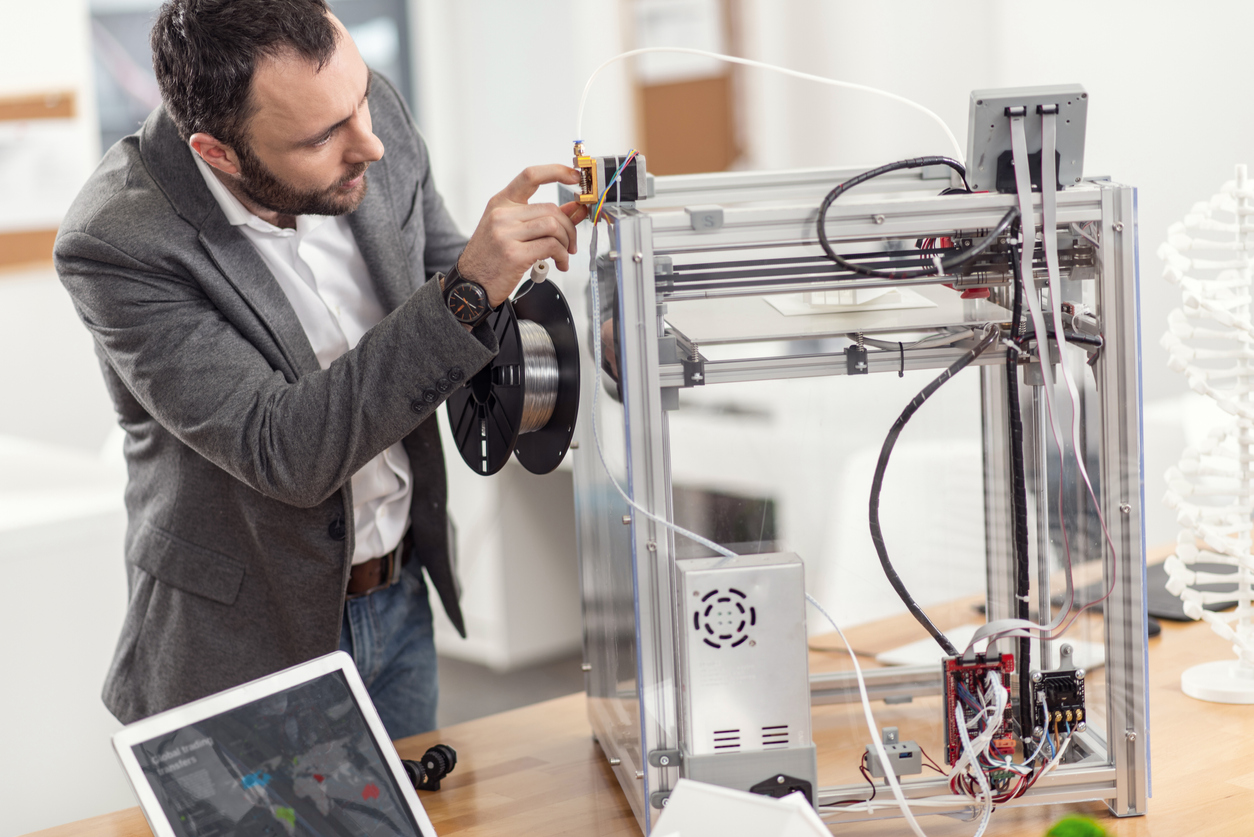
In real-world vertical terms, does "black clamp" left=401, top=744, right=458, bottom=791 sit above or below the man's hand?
below

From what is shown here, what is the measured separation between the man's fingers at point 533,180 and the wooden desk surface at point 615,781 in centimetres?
46

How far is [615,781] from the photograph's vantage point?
114 centimetres

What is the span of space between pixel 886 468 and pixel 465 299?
0.38m

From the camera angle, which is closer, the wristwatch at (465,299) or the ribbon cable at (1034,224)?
the ribbon cable at (1034,224)

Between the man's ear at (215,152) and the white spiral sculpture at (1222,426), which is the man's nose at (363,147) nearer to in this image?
the man's ear at (215,152)

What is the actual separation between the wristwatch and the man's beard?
23 centimetres

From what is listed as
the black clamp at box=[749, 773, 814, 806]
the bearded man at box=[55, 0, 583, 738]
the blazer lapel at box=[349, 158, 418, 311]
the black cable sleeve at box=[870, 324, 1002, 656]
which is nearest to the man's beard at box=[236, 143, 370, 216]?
the bearded man at box=[55, 0, 583, 738]

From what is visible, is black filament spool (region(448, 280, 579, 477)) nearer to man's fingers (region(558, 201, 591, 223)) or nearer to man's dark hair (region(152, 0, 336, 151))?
man's fingers (region(558, 201, 591, 223))

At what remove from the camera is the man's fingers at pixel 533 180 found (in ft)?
3.47

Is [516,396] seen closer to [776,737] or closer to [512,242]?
[512,242]

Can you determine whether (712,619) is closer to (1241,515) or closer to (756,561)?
(756,561)

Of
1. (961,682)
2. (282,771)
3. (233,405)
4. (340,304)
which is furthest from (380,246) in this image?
(961,682)

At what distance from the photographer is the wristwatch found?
104 cm

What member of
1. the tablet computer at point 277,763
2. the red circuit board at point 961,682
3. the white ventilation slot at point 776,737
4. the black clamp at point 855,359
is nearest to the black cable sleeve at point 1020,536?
the red circuit board at point 961,682
